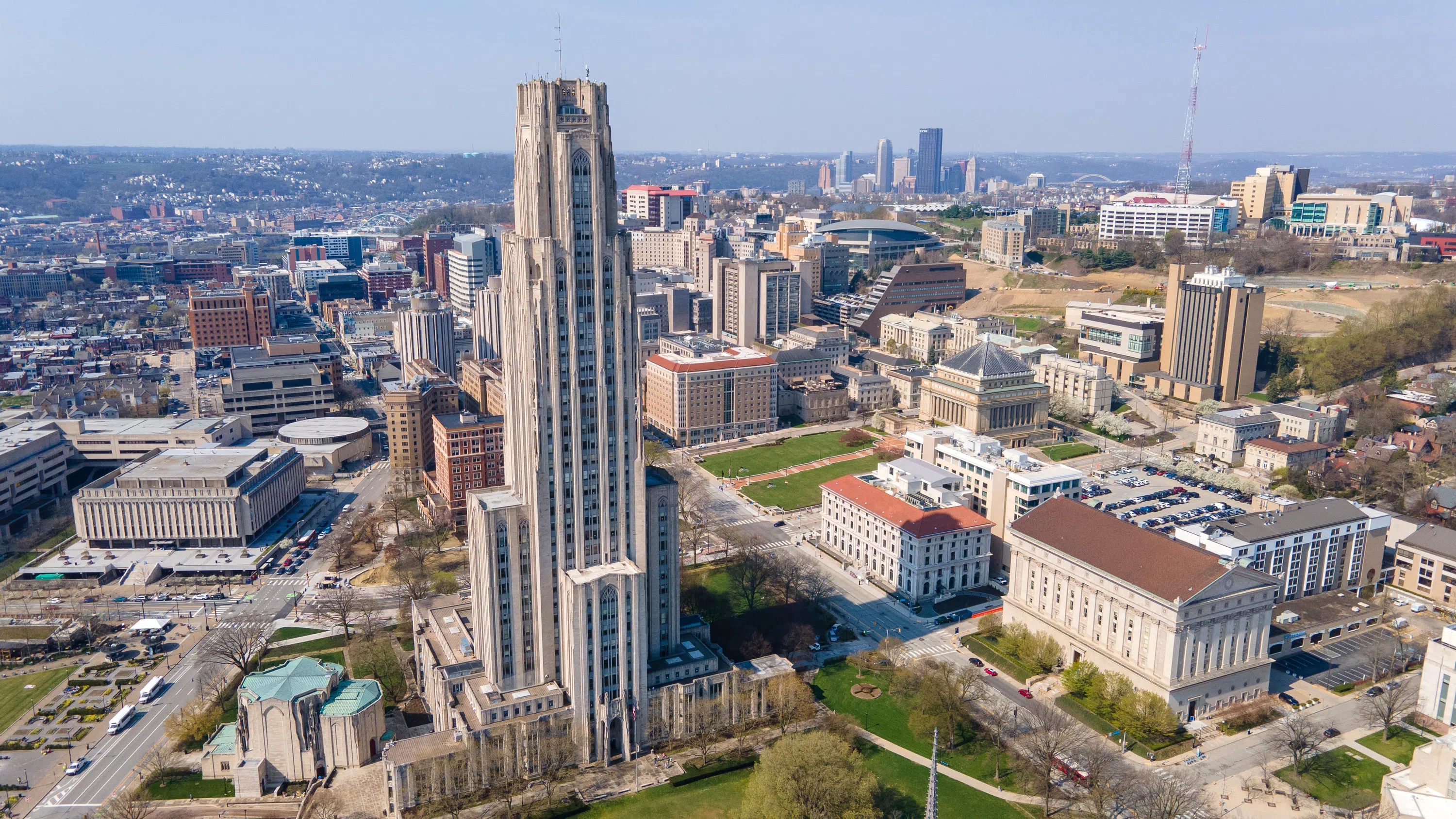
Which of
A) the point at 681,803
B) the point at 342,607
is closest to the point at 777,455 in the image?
the point at 342,607

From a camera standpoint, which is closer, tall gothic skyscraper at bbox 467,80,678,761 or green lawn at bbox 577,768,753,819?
green lawn at bbox 577,768,753,819

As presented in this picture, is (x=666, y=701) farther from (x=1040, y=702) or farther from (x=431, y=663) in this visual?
(x=1040, y=702)

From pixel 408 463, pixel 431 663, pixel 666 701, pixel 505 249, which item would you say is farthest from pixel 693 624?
pixel 408 463

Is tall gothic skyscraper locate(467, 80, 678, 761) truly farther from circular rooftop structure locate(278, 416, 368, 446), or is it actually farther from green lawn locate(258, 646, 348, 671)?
circular rooftop structure locate(278, 416, 368, 446)

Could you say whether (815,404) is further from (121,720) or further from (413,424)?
(121,720)

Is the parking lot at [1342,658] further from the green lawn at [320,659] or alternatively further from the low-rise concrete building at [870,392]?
the low-rise concrete building at [870,392]

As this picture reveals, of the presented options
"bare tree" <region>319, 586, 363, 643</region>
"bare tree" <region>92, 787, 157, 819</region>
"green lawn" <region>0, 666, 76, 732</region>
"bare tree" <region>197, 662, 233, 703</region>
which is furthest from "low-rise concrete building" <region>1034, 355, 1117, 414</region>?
"green lawn" <region>0, 666, 76, 732</region>
